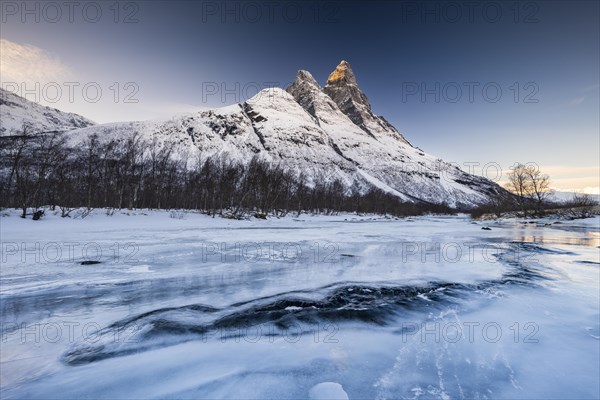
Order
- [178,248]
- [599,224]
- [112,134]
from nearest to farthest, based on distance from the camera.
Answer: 1. [178,248]
2. [599,224]
3. [112,134]

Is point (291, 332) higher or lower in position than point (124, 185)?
lower

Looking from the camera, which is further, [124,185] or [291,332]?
[124,185]

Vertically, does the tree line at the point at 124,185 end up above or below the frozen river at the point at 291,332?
above

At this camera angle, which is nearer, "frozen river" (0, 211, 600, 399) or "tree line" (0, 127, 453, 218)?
"frozen river" (0, 211, 600, 399)

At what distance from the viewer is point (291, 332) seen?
4848 millimetres

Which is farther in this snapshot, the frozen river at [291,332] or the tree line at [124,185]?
the tree line at [124,185]

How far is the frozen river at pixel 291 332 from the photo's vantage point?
3.36m

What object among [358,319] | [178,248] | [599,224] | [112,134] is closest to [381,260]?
[358,319]

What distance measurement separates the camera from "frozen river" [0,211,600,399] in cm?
336

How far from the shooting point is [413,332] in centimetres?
496

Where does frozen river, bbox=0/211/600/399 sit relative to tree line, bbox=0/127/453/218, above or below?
below

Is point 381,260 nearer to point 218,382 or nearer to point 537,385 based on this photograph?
point 537,385

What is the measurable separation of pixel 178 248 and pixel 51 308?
8.39m

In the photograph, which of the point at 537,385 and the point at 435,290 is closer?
the point at 537,385
